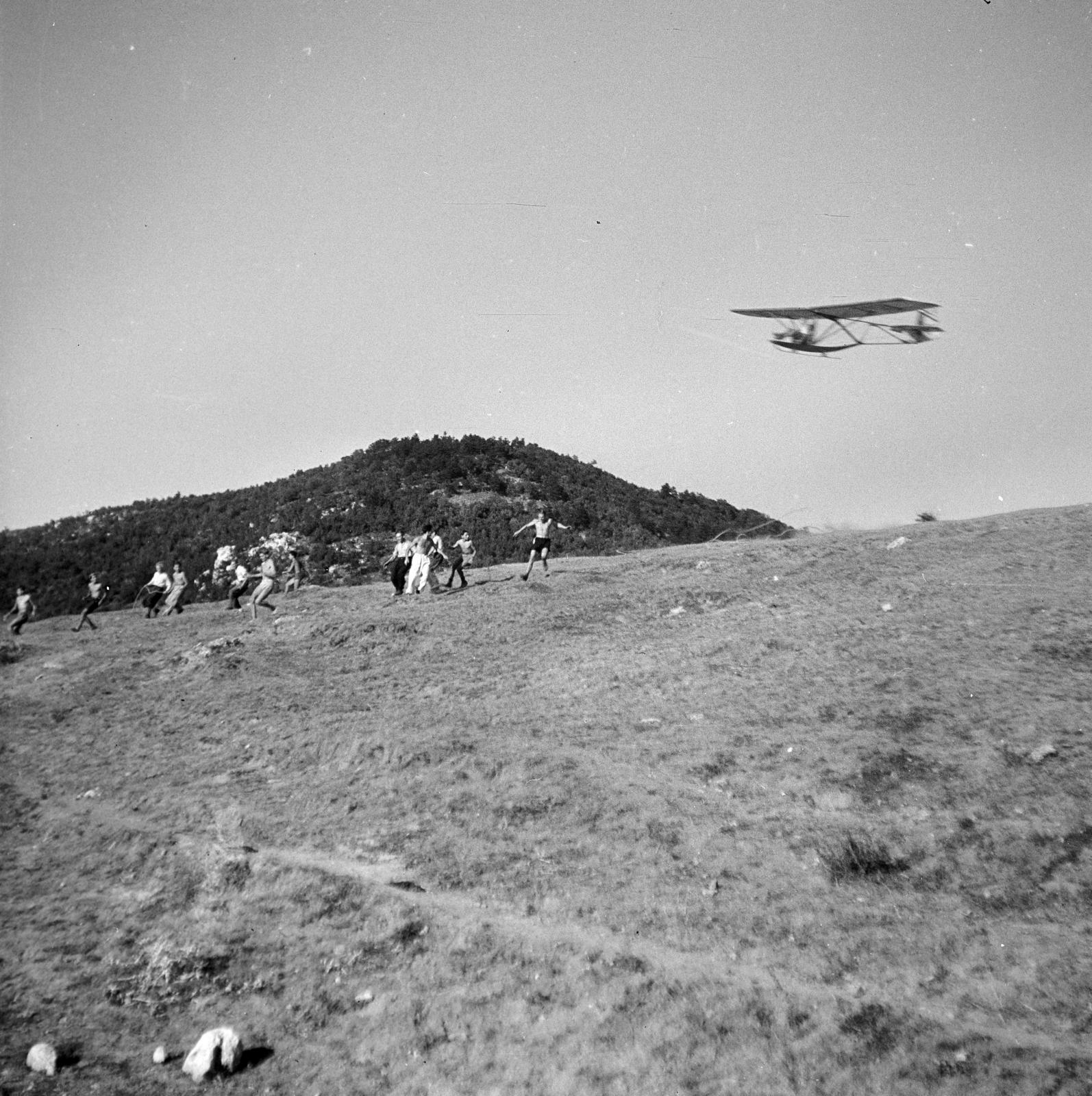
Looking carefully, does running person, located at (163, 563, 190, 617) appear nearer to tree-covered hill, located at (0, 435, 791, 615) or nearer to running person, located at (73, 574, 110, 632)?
running person, located at (73, 574, 110, 632)

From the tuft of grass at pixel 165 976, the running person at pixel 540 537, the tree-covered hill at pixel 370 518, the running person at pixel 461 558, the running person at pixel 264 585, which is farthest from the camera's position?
the tree-covered hill at pixel 370 518

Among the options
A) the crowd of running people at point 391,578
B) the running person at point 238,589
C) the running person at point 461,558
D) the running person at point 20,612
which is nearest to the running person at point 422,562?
the crowd of running people at point 391,578

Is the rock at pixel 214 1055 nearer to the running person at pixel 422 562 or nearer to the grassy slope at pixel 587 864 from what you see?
the grassy slope at pixel 587 864

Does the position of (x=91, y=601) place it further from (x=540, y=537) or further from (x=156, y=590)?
(x=540, y=537)

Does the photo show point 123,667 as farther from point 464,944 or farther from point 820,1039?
point 820,1039

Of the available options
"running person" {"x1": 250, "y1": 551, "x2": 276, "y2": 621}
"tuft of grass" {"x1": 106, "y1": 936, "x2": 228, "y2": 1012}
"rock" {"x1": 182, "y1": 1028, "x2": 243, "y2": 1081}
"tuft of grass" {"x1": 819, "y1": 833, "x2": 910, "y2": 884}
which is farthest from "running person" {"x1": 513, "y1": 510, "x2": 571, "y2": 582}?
"rock" {"x1": 182, "y1": 1028, "x2": 243, "y2": 1081}

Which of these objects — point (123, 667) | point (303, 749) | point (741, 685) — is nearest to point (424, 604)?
point (123, 667)

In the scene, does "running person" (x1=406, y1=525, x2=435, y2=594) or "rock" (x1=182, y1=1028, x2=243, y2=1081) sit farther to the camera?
"running person" (x1=406, y1=525, x2=435, y2=594)
